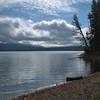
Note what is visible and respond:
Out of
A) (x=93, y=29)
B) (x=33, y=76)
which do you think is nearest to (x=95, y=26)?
(x=93, y=29)

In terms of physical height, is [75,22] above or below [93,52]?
above

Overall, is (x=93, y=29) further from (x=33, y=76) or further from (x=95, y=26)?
(x=33, y=76)

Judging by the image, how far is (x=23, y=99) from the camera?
20.9 metres

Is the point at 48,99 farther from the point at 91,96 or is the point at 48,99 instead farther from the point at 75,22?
the point at 75,22

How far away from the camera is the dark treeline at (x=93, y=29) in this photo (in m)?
87.1

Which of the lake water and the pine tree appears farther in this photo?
the pine tree

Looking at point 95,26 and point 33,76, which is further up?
point 33,76

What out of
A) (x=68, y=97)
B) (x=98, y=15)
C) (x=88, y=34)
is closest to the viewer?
(x=68, y=97)

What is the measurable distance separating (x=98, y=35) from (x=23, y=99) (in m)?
68.9

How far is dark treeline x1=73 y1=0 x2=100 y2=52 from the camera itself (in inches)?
3428

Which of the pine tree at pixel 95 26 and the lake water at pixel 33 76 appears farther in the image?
the pine tree at pixel 95 26

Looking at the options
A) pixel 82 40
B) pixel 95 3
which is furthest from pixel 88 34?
pixel 95 3

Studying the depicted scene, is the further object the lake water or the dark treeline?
the dark treeline

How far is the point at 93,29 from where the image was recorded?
9081 cm
